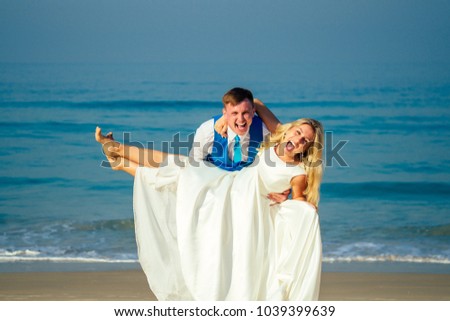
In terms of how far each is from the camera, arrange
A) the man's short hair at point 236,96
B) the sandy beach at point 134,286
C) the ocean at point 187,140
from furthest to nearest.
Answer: the ocean at point 187,140, the sandy beach at point 134,286, the man's short hair at point 236,96

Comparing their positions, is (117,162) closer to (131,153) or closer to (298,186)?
(131,153)

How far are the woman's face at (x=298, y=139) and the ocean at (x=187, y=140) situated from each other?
2.16 m

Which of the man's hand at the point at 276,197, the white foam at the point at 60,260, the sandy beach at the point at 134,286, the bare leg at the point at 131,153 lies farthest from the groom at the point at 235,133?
the white foam at the point at 60,260

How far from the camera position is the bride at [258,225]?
12.5ft

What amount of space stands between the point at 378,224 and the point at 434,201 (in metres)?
1.70

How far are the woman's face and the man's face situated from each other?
0.82 feet

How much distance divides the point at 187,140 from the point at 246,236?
322 inches

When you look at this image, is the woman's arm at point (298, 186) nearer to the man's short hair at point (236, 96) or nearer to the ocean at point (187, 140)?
the man's short hair at point (236, 96)

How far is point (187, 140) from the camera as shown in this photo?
12.0 meters

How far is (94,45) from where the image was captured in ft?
49.1

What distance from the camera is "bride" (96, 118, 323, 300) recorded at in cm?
382

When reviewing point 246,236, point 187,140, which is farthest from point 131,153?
point 187,140

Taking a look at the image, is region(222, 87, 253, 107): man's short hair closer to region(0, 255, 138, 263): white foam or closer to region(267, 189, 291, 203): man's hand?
region(267, 189, 291, 203): man's hand
